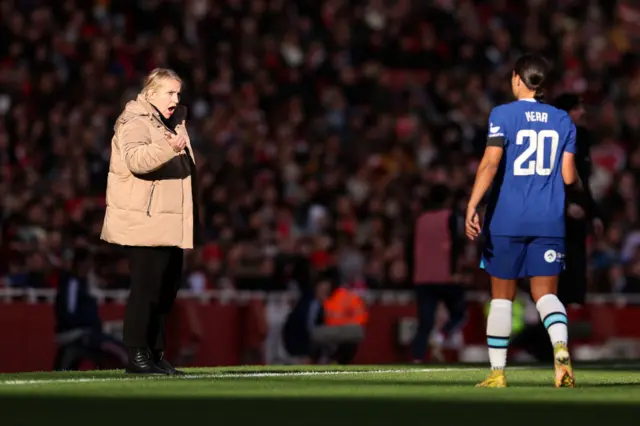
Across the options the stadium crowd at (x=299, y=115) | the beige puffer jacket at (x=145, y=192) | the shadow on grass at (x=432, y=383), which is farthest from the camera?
the stadium crowd at (x=299, y=115)

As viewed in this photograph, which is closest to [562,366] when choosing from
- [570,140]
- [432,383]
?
[432,383]

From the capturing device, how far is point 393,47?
96.3 ft

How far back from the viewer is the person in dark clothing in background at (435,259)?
18.5 m

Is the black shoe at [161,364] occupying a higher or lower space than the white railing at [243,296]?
lower

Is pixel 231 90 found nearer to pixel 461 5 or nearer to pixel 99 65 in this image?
pixel 99 65

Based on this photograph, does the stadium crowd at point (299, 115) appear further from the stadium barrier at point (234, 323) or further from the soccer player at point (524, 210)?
the soccer player at point (524, 210)

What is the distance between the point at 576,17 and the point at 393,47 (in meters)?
4.50

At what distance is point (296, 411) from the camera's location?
29.5 feet

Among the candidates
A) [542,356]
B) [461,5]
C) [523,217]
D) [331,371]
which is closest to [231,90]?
[461,5]

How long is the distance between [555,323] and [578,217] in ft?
13.2

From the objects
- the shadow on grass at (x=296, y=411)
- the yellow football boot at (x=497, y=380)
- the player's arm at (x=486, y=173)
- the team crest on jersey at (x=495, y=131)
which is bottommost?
the shadow on grass at (x=296, y=411)

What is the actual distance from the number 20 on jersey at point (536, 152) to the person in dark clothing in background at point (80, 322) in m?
7.44

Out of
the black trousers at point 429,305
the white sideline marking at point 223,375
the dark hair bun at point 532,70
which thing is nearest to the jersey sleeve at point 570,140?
the dark hair bun at point 532,70

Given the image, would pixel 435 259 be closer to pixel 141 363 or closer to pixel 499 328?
pixel 141 363
